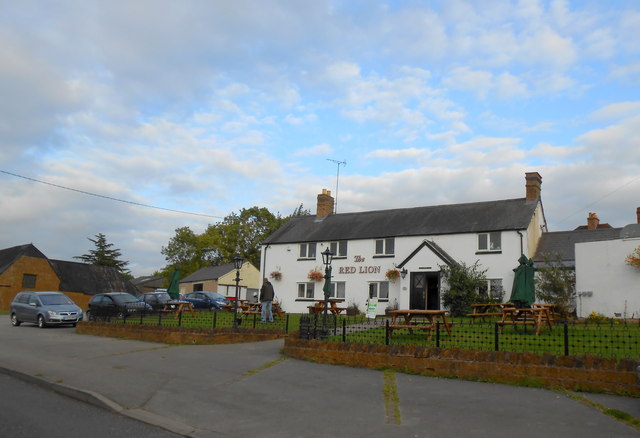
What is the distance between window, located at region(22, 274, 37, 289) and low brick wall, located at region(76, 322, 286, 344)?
3530cm

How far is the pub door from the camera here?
29.4 metres

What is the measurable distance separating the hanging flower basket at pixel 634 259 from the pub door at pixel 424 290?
10772mm

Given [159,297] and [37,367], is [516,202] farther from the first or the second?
[37,367]

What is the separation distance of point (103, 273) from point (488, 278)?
42579mm

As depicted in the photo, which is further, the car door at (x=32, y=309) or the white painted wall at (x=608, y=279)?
the car door at (x=32, y=309)

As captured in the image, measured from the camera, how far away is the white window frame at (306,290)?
3462 cm

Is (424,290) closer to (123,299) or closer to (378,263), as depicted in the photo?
(378,263)

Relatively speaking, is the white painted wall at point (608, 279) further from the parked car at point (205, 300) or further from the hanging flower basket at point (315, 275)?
the parked car at point (205, 300)

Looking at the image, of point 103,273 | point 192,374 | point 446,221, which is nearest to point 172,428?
point 192,374

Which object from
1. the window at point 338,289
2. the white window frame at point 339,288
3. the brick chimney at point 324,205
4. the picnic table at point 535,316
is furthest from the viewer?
the brick chimney at point 324,205

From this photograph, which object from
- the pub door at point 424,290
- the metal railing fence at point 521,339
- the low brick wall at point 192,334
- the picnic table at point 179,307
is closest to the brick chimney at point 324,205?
the pub door at point 424,290

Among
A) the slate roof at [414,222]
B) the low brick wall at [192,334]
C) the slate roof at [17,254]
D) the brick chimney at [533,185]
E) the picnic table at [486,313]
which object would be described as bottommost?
the low brick wall at [192,334]

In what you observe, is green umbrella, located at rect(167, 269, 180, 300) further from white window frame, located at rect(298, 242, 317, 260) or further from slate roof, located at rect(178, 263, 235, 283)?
slate roof, located at rect(178, 263, 235, 283)

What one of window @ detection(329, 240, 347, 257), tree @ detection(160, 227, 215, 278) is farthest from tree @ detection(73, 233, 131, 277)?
window @ detection(329, 240, 347, 257)
